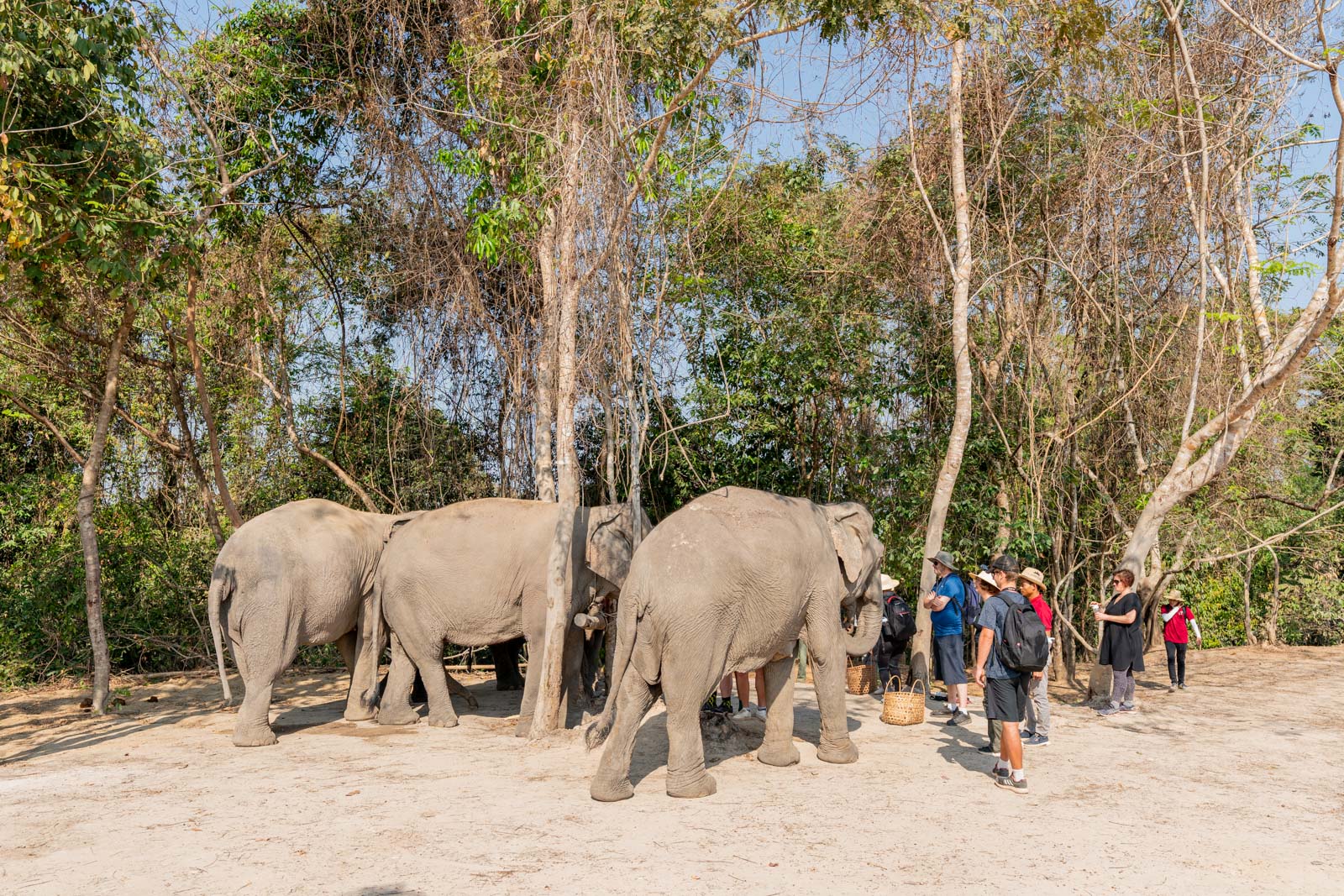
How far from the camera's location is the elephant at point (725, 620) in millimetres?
A: 6594

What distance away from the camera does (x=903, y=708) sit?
874 cm

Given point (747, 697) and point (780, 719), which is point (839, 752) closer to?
point (780, 719)

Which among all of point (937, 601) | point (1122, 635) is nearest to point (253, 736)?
point (937, 601)

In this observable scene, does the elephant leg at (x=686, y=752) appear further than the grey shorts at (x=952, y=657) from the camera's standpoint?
No

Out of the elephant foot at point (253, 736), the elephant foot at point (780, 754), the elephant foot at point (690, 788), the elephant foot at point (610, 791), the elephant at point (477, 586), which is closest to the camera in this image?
the elephant foot at point (610, 791)

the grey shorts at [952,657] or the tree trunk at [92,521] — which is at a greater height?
the tree trunk at [92,521]

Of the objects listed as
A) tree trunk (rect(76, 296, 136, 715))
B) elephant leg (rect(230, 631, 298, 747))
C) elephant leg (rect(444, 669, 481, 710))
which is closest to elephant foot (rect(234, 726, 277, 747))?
elephant leg (rect(230, 631, 298, 747))

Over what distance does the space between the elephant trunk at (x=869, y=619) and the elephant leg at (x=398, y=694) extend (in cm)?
420

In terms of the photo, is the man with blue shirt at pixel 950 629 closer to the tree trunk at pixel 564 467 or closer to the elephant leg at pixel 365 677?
the tree trunk at pixel 564 467

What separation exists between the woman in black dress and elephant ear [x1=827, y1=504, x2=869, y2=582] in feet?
9.97

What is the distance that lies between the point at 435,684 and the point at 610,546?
2.15m

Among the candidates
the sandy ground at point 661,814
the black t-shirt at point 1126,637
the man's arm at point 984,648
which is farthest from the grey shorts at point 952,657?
the man's arm at point 984,648

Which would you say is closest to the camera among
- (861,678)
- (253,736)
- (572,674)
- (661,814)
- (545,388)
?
(661,814)

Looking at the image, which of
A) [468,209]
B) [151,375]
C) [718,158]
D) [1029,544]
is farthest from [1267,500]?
[151,375]
